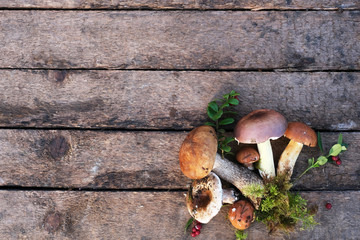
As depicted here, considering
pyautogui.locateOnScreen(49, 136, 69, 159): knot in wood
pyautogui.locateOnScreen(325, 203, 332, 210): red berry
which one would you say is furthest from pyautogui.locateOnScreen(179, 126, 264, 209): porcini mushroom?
pyautogui.locateOnScreen(49, 136, 69, 159): knot in wood

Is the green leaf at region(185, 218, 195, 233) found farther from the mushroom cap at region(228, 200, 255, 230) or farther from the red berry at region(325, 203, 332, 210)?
the red berry at region(325, 203, 332, 210)

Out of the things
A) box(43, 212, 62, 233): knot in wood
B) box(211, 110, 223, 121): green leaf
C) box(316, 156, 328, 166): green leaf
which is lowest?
box(43, 212, 62, 233): knot in wood

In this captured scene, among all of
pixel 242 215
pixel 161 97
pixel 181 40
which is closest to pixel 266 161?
pixel 242 215

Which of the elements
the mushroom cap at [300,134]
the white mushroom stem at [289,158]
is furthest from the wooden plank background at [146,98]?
the mushroom cap at [300,134]

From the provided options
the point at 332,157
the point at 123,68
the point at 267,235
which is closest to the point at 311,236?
the point at 267,235

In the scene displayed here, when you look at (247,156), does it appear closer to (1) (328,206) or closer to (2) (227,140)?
(2) (227,140)

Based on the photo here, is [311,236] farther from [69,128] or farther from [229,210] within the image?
[69,128]

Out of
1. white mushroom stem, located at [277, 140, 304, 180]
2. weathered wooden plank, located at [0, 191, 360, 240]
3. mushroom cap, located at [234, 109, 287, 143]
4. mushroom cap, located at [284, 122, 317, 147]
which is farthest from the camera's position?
weathered wooden plank, located at [0, 191, 360, 240]
